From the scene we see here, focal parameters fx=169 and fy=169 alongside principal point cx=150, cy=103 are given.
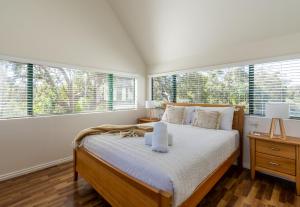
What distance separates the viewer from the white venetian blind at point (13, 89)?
2596mm

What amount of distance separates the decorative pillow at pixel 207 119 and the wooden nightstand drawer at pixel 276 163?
29.4 inches

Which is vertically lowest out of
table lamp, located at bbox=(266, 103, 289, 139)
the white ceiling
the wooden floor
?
the wooden floor

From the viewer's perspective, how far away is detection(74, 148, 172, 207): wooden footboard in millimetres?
1287

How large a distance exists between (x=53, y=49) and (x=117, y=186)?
265 centimetres

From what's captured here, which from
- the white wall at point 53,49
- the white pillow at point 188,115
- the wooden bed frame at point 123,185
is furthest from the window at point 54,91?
the white pillow at point 188,115

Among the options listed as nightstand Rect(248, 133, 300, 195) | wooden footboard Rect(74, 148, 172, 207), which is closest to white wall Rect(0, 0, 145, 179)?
wooden footboard Rect(74, 148, 172, 207)

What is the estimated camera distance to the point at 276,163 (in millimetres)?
2373

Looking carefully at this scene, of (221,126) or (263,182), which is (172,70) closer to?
(221,126)

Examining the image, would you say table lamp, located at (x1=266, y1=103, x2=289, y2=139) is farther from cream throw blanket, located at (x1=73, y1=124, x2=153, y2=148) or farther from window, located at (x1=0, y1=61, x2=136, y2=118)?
window, located at (x1=0, y1=61, x2=136, y2=118)

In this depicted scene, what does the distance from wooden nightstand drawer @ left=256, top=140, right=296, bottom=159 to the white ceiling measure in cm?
169

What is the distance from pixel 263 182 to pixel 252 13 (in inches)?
100

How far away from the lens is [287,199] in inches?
82.2

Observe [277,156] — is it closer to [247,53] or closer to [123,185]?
[247,53]

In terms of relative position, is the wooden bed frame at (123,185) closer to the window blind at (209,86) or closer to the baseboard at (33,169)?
the baseboard at (33,169)
